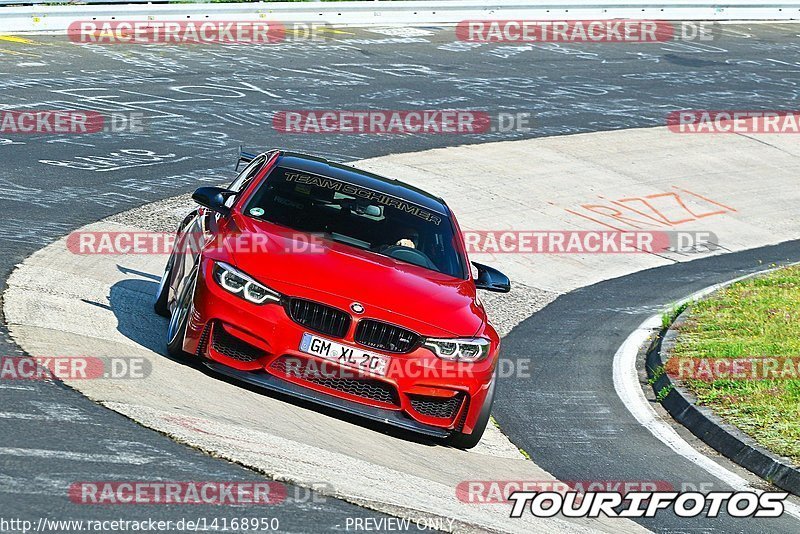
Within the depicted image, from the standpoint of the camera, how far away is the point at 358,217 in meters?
9.10

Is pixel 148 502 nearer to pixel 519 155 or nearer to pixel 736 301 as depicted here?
pixel 736 301

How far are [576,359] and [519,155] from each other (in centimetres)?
897

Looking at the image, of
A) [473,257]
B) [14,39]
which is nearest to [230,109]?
[14,39]

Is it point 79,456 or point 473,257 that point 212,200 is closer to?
point 79,456

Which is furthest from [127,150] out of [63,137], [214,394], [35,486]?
[35,486]

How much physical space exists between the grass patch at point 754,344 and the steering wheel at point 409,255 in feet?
8.54

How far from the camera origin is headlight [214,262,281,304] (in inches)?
306

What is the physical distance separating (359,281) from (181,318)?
4.03 feet

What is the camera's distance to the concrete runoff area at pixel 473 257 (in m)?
6.98

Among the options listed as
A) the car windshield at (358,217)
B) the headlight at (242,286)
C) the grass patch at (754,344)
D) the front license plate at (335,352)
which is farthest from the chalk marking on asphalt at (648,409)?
the headlight at (242,286)

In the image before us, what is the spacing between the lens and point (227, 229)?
8.70 m

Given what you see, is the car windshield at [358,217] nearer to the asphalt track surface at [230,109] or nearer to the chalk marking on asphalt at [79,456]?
the asphalt track surface at [230,109]

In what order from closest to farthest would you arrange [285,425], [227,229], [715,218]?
[285,425]
[227,229]
[715,218]

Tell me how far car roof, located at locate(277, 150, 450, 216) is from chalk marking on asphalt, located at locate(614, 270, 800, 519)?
2.34 meters
